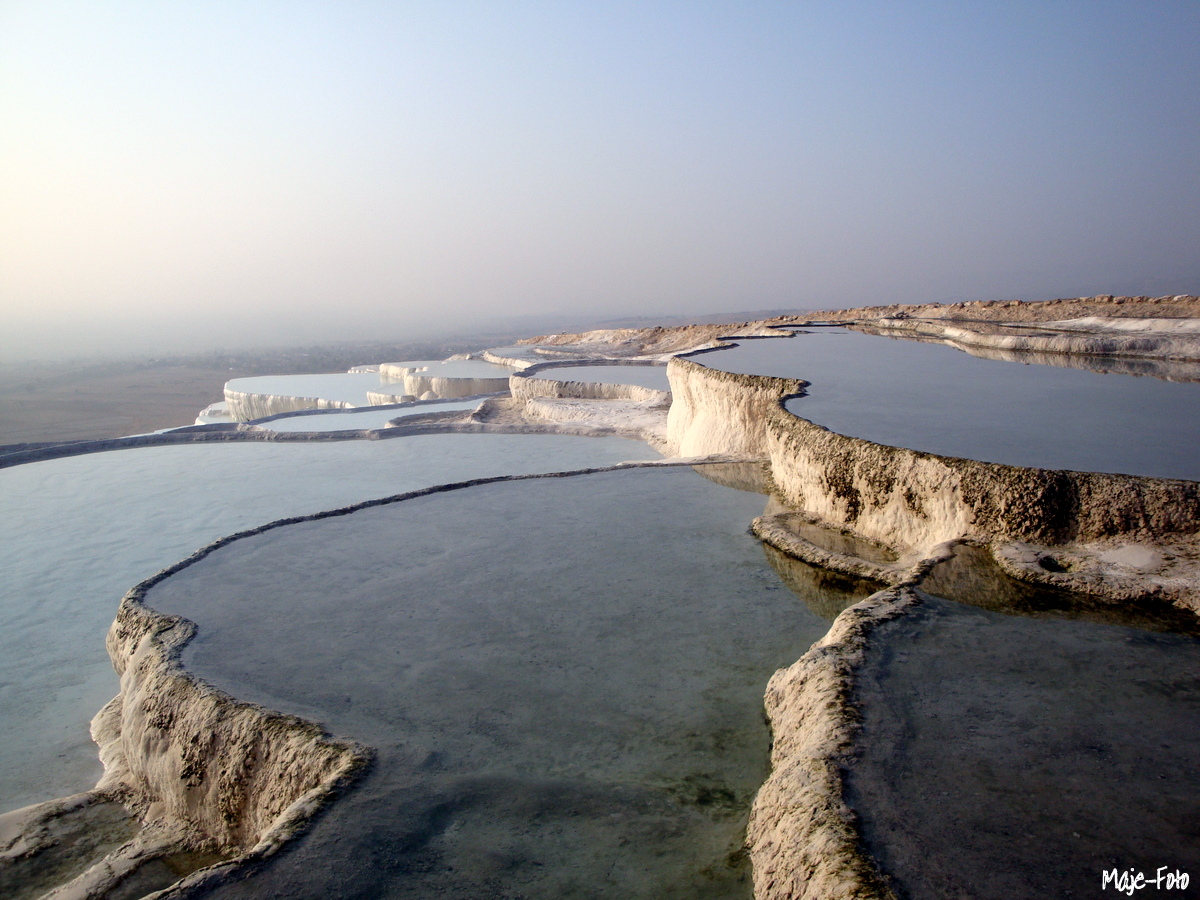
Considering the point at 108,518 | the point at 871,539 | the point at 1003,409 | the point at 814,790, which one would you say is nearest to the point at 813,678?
the point at 814,790

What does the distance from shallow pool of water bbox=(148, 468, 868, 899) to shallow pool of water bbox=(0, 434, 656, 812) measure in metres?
0.86

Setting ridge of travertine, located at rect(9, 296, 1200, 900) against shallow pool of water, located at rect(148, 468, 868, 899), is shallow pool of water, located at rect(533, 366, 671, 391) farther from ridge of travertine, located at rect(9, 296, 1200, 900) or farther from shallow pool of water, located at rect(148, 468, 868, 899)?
shallow pool of water, located at rect(148, 468, 868, 899)

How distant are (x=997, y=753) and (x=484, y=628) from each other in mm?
2104

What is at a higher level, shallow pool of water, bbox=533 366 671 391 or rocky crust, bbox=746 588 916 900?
shallow pool of water, bbox=533 366 671 391

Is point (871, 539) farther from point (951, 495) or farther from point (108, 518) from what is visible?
point (108, 518)

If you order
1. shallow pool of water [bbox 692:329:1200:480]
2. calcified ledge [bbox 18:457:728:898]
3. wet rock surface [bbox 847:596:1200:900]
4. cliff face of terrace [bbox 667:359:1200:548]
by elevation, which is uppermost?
shallow pool of water [bbox 692:329:1200:480]

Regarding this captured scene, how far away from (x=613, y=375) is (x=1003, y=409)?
9.16 metres

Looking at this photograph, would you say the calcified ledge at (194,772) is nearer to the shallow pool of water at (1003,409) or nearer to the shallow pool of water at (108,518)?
the shallow pool of water at (108,518)

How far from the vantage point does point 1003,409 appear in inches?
211

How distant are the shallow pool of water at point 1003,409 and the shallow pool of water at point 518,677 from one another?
1208 millimetres

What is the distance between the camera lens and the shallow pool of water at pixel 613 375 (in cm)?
1289

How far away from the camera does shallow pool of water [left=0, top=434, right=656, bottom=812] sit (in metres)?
3.86

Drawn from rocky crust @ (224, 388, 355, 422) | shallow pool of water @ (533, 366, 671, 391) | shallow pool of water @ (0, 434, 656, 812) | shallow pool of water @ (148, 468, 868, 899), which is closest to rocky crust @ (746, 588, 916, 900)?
shallow pool of water @ (148, 468, 868, 899)

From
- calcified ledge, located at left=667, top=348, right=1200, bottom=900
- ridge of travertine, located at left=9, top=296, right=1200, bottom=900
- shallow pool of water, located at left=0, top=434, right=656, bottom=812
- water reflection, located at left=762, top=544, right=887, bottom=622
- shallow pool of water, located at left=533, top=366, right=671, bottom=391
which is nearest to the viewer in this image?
calcified ledge, located at left=667, top=348, right=1200, bottom=900
